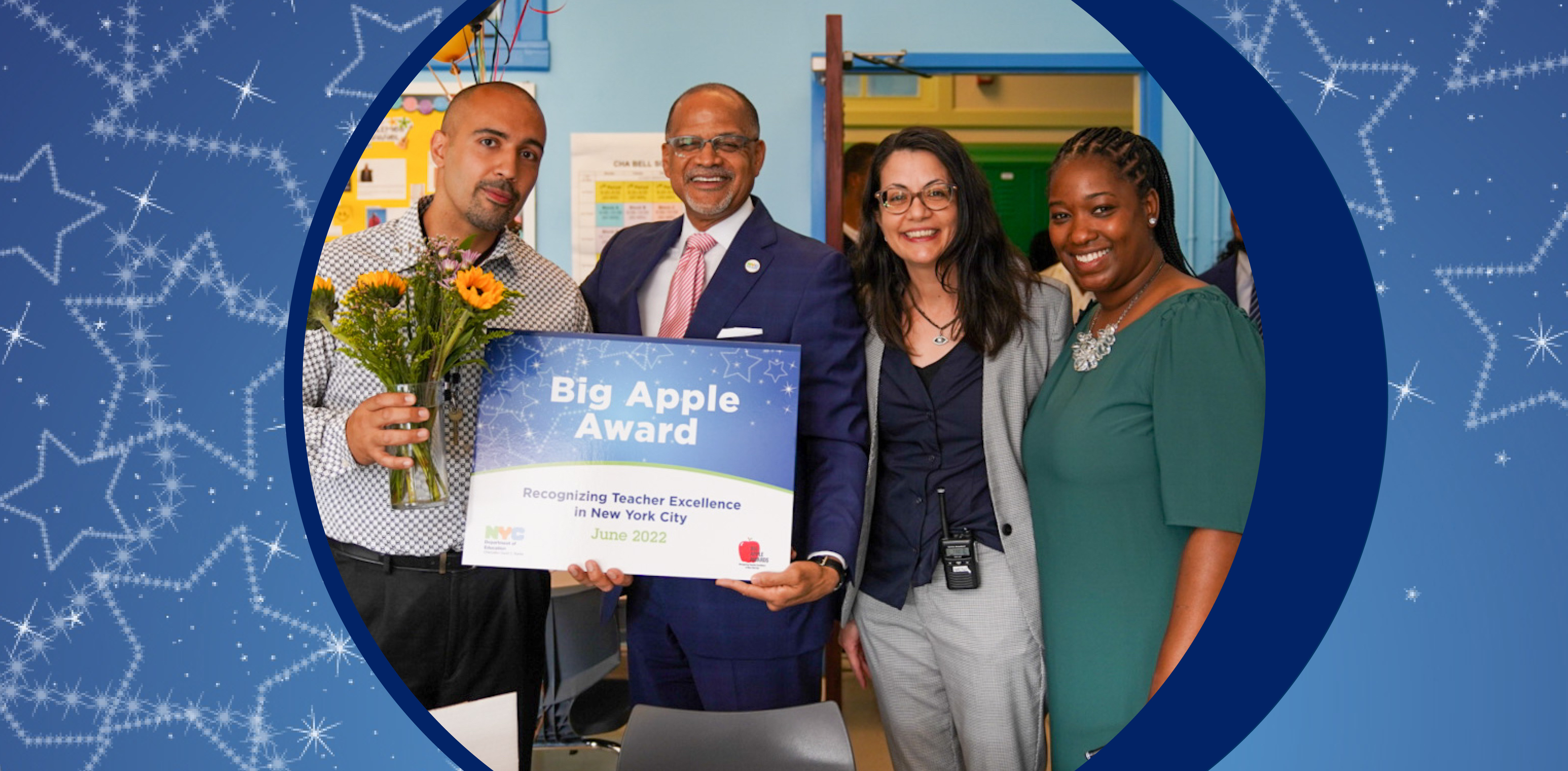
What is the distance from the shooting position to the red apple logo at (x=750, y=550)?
6.65 feet

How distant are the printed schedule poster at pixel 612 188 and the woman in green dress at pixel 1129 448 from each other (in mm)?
2629

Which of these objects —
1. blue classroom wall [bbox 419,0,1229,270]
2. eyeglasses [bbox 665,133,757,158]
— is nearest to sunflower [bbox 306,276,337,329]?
eyeglasses [bbox 665,133,757,158]

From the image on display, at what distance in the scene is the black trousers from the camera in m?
2.22

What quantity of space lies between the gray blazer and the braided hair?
0.28 metres

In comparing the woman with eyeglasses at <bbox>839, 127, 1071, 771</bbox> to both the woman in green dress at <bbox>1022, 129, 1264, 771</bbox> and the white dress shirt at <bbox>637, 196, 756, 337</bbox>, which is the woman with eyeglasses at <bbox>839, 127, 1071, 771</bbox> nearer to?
the woman in green dress at <bbox>1022, 129, 1264, 771</bbox>

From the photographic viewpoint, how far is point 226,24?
4.98 feet

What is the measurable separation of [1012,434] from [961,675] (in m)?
0.49

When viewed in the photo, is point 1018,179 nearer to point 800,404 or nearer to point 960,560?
point 800,404

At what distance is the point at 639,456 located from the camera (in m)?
2.04

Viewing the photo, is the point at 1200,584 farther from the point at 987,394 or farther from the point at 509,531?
the point at 509,531

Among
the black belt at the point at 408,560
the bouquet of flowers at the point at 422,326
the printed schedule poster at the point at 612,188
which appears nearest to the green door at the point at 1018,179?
the printed schedule poster at the point at 612,188

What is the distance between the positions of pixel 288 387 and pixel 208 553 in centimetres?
25

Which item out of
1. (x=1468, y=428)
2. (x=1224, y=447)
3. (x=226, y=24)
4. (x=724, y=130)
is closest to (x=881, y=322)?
(x=724, y=130)

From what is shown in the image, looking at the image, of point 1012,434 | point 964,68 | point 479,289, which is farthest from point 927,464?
point 964,68
